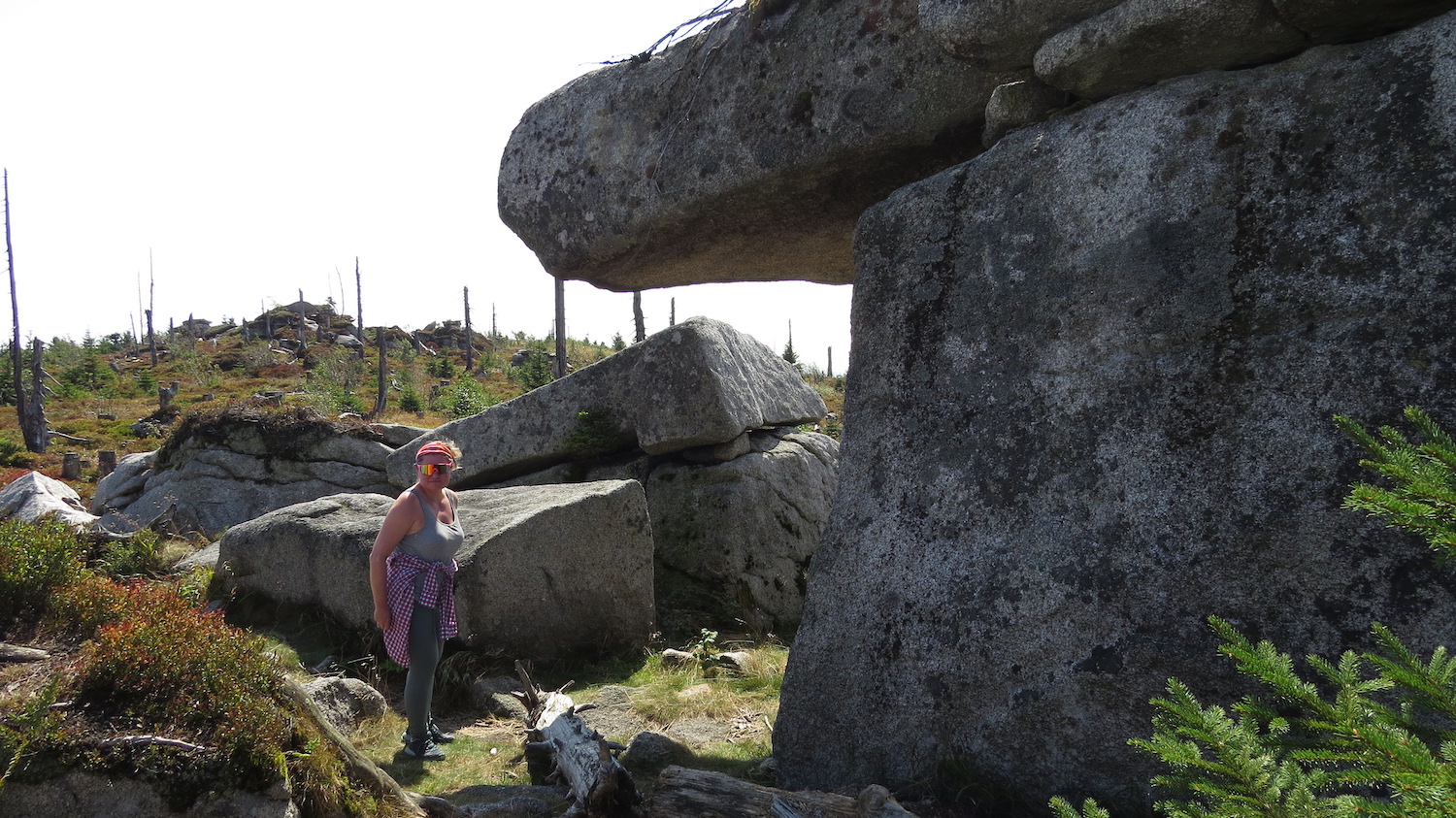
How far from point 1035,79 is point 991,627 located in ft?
7.18

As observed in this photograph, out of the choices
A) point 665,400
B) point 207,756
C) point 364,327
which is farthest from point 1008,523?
point 364,327

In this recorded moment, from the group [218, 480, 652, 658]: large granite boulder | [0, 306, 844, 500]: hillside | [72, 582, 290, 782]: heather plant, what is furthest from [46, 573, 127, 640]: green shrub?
[0, 306, 844, 500]: hillside

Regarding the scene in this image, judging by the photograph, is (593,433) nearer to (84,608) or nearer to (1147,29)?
(84,608)

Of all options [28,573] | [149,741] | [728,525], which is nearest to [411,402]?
[728,525]

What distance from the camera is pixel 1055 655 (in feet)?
10.3

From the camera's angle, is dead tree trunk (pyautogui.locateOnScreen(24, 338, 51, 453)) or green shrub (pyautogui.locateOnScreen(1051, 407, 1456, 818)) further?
dead tree trunk (pyautogui.locateOnScreen(24, 338, 51, 453))

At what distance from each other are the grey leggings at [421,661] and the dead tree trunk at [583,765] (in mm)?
541

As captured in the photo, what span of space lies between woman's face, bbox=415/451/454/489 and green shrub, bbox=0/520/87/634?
5.59 ft

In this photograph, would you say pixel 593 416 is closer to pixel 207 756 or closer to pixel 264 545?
pixel 264 545

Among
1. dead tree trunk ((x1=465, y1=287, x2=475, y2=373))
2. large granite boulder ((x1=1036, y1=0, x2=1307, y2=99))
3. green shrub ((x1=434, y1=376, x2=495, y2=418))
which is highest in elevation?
dead tree trunk ((x1=465, y1=287, x2=475, y2=373))

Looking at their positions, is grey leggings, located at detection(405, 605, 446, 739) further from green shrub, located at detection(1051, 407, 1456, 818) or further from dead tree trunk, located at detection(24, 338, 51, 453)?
dead tree trunk, located at detection(24, 338, 51, 453)

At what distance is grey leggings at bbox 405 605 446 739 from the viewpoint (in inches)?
183

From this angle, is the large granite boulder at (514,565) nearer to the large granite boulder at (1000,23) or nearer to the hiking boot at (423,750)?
the hiking boot at (423,750)

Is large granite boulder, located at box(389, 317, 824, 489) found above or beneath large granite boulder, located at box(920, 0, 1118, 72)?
beneath
